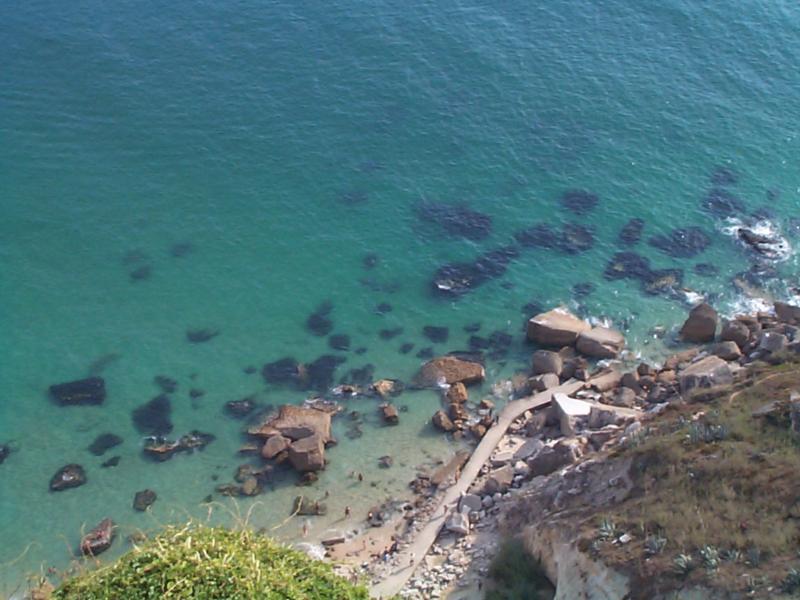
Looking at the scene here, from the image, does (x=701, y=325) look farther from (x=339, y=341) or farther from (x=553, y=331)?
(x=339, y=341)

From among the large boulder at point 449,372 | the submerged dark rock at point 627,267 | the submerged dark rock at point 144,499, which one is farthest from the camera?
the submerged dark rock at point 627,267

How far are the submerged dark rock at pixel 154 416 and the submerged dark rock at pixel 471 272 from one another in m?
18.3

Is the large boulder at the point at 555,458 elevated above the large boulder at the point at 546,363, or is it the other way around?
the large boulder at the point at 555,458

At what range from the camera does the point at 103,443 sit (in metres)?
50.1

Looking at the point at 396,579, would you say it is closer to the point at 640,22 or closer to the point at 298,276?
the point at 298,276

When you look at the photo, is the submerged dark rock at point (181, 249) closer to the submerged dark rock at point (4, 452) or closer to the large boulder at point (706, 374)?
the submerged dark rock at point (4, 452)

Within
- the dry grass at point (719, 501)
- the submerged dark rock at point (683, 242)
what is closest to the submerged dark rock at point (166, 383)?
the dry grass at point (719, 501)

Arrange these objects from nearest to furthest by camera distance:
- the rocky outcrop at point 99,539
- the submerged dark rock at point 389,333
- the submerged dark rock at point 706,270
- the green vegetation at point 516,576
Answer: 1. the green vegetation at point 516,576
2. the rocky outcrop at point 99,539
3. the submerged dark rock at point 389,333
4. the submerged dark rock at point 706,270

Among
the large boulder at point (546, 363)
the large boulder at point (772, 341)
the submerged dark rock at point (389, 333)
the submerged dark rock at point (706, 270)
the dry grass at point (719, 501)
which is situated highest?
the dry grass at point (719, 501)

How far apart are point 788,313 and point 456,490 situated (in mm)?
24066

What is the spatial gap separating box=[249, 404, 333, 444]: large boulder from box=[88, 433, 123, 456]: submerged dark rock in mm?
7065

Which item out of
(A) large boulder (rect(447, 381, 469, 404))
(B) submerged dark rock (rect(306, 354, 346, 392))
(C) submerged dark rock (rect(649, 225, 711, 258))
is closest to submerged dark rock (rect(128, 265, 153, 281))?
(B) submerged dark rock (rect(306, 354, 346, 392))

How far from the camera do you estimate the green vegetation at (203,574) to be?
24.5m

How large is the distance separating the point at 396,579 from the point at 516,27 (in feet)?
187
